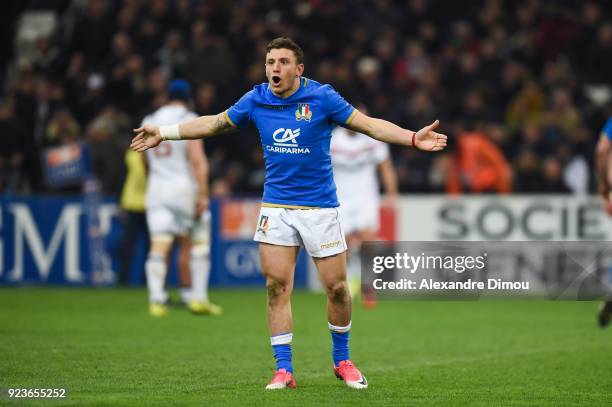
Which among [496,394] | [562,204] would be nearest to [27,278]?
[562,204]

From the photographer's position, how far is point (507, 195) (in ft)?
60.8

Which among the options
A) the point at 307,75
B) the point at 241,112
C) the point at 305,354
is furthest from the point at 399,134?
the point at 307,75

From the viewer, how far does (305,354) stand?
34.1 feet

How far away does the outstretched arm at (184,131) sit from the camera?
8266 mm

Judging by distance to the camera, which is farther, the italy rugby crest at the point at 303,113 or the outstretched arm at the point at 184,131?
the outstretched arm at the point at 184,131

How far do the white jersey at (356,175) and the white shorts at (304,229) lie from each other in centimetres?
743

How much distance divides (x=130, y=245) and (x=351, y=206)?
3.82 metres

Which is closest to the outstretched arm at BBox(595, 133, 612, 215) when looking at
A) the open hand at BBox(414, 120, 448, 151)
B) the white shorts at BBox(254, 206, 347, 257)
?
the open hand at BBox(414, 120, 448, 151)

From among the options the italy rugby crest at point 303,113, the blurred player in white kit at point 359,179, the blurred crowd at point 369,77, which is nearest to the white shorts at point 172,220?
the blurred player in white kit at point 359,179

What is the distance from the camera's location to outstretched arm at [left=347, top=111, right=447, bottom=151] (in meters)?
7.84

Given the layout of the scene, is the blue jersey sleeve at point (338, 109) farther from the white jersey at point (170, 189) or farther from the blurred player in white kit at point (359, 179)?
the blurred player in white kit at point (359, 179)

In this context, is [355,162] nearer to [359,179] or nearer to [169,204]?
[359,179]

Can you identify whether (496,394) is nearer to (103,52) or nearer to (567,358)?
(567,358)

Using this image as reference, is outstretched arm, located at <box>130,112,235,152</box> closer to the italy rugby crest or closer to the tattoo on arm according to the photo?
the tattoo on arm
